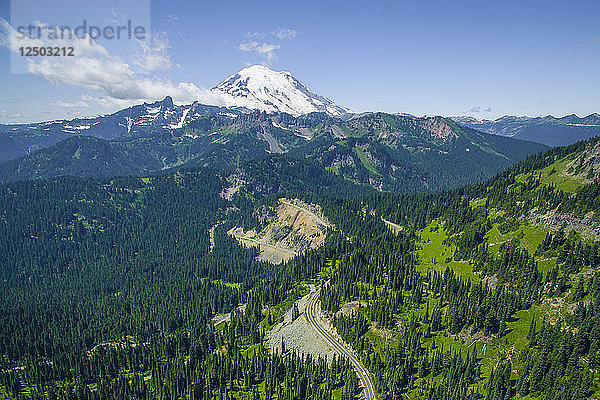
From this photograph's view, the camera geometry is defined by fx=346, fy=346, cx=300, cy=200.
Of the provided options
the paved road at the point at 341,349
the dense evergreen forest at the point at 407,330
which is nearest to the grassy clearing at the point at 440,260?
the dense evergreen forest at the point at 407,330

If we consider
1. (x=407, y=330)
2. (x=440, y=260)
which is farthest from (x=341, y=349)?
(x=440, y=260)

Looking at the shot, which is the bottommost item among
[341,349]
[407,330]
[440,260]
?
[341,349]

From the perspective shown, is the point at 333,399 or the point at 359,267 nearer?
the point at 333,399

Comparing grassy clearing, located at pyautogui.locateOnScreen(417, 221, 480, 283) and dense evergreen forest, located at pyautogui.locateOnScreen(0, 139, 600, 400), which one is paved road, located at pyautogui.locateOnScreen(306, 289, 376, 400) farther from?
grassy clearing, located at pyautogui.locateOnScreen(417, 221, 480, 283)

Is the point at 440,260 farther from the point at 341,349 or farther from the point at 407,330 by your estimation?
the point at 341,349

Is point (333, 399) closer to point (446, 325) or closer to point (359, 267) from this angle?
point (446, 325)

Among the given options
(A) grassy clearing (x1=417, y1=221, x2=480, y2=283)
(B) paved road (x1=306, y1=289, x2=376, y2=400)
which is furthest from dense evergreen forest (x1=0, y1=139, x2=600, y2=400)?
(B) paved road (x1=306, y1=289, x2=376, y2=400)

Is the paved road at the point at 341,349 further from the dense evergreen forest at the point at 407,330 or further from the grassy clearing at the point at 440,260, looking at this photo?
the grassy clearing at the point at 440,260

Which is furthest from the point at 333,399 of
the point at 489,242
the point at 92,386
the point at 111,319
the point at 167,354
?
the point at 111,319
